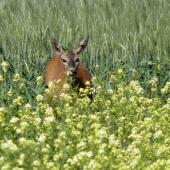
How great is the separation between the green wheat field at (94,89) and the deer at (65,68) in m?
0.23

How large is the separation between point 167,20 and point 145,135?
5918 millimetres

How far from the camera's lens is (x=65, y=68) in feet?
24.5

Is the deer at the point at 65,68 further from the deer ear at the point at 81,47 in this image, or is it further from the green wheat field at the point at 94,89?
the green wheat field at the point at 94,89

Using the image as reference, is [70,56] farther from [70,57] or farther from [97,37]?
[97,37]

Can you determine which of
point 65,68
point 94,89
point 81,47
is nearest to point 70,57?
point 65,68

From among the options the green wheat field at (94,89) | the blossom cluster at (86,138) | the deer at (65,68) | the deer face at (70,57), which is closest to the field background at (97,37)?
the green wheat field at (94,89)

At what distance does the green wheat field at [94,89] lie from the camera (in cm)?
365

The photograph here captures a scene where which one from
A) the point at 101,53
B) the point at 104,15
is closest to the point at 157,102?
the point at 101,53

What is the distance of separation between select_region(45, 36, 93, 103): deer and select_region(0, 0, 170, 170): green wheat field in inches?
9.0

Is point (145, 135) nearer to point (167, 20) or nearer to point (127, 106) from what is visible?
point (127, 106)

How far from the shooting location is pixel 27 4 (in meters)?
11.5

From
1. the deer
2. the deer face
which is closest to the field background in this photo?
the deer

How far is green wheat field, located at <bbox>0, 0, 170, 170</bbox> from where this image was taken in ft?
12.0

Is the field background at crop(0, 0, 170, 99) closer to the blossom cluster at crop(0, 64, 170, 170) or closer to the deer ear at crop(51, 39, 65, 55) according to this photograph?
the deer ear at crop(51, 39, 65, 55)
